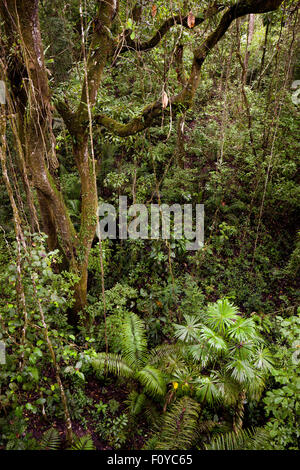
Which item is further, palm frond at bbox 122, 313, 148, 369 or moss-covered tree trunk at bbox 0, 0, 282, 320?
palm frond at bbox 122, 313, 148, 369

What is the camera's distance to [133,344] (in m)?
3.85

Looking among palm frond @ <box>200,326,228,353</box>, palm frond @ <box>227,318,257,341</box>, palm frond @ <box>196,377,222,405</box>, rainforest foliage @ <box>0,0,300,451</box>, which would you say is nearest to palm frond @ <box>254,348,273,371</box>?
rainforest foliage @ <box>0,0,300,451</box>

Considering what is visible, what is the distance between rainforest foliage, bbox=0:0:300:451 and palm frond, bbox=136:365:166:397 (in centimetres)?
2

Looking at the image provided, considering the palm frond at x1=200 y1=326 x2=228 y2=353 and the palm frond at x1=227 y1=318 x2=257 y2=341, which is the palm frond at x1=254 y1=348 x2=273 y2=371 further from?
the palm frond at x1=200 y1=326 x2=228 y2=353

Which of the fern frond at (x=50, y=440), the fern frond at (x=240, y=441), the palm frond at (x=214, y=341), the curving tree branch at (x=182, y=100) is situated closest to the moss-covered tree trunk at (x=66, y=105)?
the curving tree branch at (x=182, y=100)

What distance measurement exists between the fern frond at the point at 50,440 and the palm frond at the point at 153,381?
1074 mm

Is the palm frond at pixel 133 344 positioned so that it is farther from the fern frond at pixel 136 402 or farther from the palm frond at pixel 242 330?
the palm frond at pixel 242 330

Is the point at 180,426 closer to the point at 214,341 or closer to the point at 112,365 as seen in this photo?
the point at 214,341

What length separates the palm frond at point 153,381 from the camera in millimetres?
3279

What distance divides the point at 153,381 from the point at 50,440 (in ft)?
4.07

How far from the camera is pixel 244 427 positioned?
3.29 meters

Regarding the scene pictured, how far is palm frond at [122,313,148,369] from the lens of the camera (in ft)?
12.3

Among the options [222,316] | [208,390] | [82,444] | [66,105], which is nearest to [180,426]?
[208,390]
